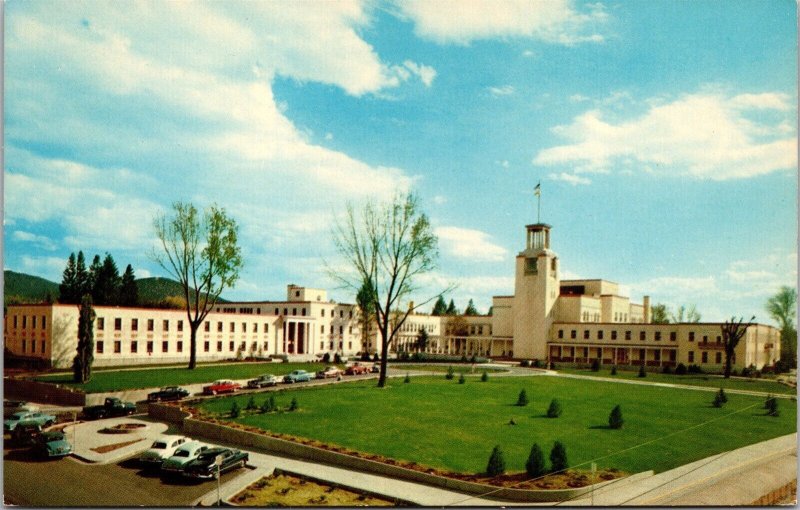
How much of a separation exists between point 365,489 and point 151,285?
19.9 metres

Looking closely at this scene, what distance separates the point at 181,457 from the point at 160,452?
0.81 metres

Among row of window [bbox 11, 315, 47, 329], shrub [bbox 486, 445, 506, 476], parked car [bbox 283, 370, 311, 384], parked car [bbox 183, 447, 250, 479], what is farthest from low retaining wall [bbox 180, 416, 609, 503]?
parked car [bbox 283, 370, 311, 384]

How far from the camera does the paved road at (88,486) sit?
47.5 ft

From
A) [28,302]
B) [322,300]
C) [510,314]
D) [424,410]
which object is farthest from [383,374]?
[510,314]

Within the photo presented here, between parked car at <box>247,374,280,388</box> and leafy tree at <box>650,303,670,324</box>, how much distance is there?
38.4 m

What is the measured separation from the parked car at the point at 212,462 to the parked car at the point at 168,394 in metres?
10.3

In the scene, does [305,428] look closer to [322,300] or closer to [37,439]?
[37,439]

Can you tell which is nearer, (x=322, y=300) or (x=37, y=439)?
(x=37, y=439)

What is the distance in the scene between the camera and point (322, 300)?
51.8 m

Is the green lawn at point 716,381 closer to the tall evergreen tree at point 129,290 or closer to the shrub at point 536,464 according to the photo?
the shrub at point 536,464

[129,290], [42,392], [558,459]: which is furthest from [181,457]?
[129,290]

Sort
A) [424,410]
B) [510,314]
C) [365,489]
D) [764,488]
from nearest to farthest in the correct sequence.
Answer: [365,489]
[764,488]
[424,410]
[510,314]

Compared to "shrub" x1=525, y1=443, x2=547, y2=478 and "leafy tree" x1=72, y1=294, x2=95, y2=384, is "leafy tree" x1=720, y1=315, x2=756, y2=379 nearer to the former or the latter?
"shrub" x1=525, y1=443, x2=547, y2=478

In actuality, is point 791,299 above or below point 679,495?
above
